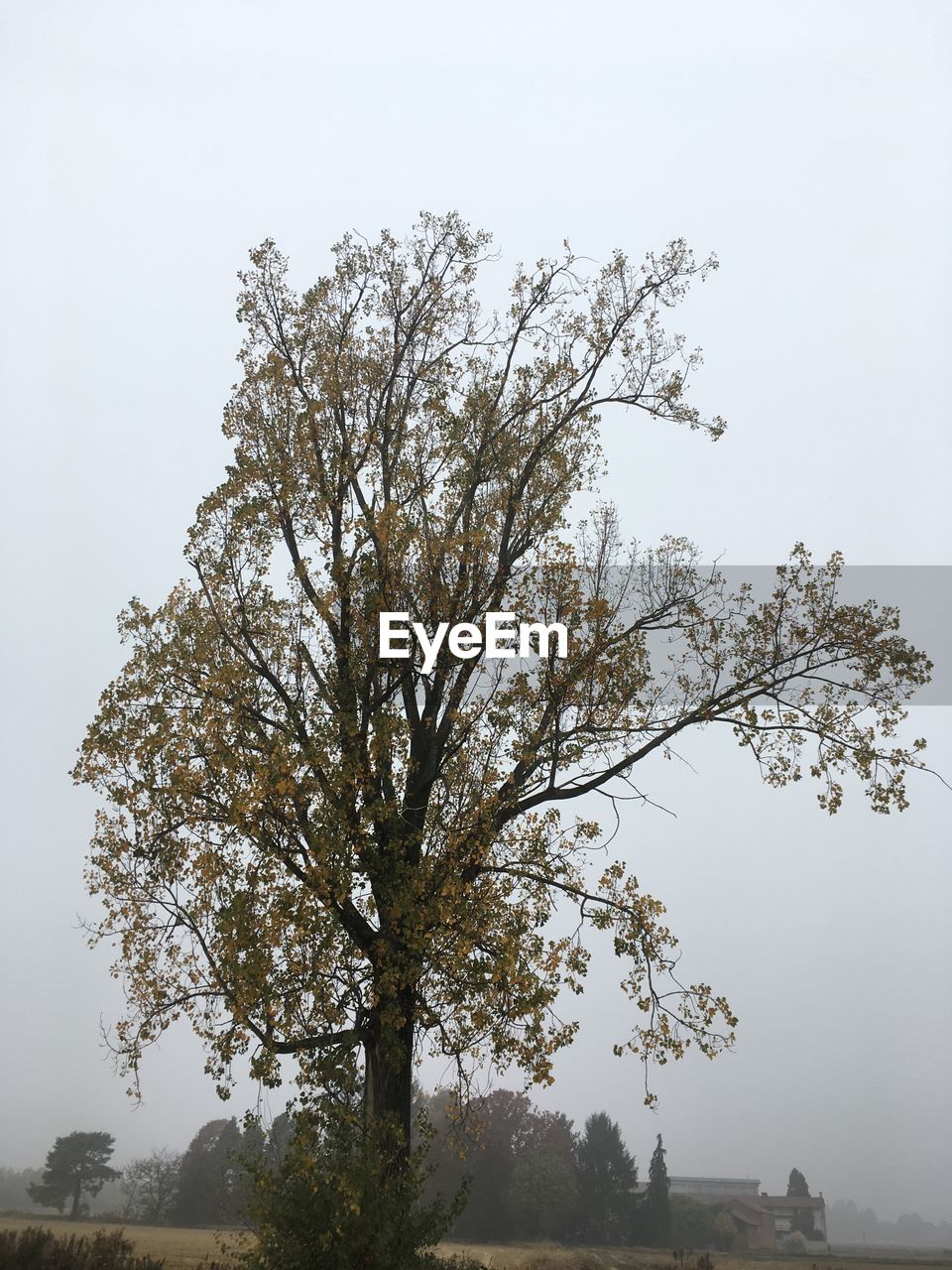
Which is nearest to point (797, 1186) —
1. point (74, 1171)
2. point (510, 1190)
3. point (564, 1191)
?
point (564, 1191)

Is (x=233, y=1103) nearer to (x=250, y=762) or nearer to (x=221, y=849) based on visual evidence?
(x=221, y=849)

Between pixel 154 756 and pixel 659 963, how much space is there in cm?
636

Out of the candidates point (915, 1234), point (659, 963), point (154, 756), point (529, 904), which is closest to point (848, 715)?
point (659, 963)

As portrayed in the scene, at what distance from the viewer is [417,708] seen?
13.2m

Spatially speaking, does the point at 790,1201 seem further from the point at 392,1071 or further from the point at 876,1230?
the point at 392,1071

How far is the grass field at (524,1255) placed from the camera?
12.9 m

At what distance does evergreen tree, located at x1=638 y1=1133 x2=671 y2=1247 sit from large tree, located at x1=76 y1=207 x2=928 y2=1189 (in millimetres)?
6811

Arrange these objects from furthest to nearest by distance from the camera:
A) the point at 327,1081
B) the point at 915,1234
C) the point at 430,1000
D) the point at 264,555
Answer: the point at 915,1234, the point at 264,555, the point at 430,1000, the point at 327,1081

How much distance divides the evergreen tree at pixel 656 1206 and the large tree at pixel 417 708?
681cm

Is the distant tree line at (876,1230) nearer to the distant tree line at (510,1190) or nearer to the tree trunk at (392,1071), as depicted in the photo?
the distant tree line at (510,1190)

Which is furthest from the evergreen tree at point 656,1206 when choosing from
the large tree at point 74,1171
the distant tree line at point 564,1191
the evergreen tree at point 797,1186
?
the large tree at point 74,1171

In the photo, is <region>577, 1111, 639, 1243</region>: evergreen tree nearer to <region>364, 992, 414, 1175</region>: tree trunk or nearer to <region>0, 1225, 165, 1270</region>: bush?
<region>364, 992, 414, 1175</region>: tree trunk

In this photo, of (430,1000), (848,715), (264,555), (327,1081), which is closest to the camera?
(327,1081)

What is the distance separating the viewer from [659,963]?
455 inches
